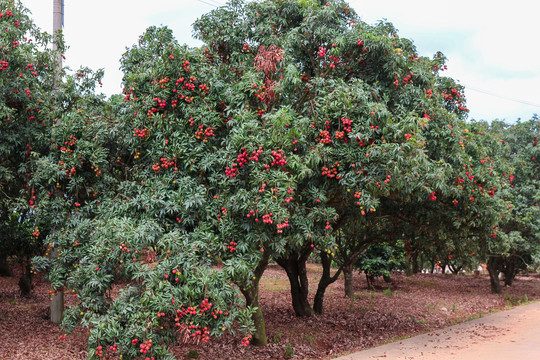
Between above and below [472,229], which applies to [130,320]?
below

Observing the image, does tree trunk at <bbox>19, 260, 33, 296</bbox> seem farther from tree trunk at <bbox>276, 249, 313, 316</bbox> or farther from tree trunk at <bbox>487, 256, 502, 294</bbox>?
tree trunk at <bbox>487, 256, 502, 294</bbox>

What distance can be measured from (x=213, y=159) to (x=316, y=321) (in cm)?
642

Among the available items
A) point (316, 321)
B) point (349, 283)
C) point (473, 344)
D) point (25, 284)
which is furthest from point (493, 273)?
point (25, 284)

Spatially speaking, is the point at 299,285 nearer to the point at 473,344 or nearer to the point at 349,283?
the point at 473,344

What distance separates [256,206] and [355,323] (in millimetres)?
6811

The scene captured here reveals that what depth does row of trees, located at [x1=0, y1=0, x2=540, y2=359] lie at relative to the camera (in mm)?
5562

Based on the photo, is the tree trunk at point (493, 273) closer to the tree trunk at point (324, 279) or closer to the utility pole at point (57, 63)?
the tree trunk at point (324, 279)

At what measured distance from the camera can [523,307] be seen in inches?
590

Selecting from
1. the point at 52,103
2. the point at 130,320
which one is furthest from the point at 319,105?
the point at 52,103

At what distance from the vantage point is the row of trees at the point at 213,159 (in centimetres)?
556

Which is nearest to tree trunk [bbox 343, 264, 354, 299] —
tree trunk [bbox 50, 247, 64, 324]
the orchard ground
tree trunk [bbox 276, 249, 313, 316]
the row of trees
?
the orchard ground

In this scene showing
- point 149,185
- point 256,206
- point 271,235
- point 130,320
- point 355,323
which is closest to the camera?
point 130,320

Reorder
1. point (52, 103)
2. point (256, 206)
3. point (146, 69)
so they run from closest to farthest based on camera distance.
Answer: point (256, 206) → point (146, 69) → point (52, 103)

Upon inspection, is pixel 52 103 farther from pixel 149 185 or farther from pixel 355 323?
pixel 355 323
